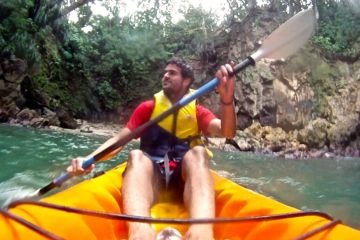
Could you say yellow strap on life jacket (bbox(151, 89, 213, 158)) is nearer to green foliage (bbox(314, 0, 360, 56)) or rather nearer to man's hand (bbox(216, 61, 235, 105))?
man's hand (bbox(216, 61, 235, 105))

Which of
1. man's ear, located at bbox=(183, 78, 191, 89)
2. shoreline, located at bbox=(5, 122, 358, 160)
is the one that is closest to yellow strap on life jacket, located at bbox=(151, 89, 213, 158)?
man's ear, located at bbox=(183, 78, 191, 89)

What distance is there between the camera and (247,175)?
17.1ft

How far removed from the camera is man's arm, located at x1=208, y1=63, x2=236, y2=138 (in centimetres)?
165

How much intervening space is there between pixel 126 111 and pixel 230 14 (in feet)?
16.3

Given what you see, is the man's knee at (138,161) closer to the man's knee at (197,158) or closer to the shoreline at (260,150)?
the man's knee at (197,158)

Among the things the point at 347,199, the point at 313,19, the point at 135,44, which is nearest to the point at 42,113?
the point at 135,44

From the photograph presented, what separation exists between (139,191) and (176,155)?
0.41m

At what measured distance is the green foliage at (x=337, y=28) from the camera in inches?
453

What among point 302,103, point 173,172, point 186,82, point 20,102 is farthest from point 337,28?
point 173,172

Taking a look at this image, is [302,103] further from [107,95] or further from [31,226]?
[31,226]

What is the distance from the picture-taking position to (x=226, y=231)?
4.56 feet

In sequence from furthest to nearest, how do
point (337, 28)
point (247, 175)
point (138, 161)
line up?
point (337, 28) < point (247, 175) < point (138, 161)

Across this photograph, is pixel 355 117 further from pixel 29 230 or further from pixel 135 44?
pixel 29 230

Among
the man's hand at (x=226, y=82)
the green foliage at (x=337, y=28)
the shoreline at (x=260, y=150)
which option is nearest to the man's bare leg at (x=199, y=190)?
the man's hand at (x=226, y=82)
